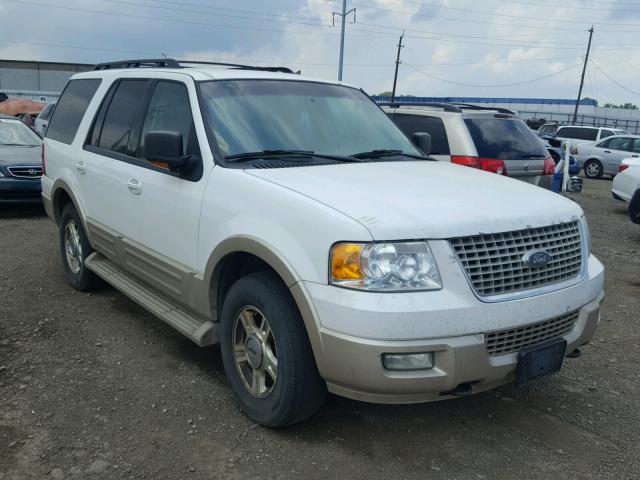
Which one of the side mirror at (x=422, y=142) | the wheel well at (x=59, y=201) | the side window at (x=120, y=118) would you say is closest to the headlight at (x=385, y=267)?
the side mirror at (x=422, y=142)

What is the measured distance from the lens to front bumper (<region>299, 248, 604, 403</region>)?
2.69 m

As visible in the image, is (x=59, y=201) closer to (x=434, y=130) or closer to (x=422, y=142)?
(x=422, y=142)

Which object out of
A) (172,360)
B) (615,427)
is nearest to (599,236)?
(615,427)

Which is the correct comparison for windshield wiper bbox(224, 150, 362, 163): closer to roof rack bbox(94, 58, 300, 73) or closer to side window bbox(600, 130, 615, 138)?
roof rack bbox(94, 58, 300, 73)

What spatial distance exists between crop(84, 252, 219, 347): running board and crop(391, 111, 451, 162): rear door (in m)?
4.01

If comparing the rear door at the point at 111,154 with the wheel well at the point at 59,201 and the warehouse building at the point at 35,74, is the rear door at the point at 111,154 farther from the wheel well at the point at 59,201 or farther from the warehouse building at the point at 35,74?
the warehouse building at the point at 35,74

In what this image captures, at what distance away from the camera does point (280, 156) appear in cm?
368

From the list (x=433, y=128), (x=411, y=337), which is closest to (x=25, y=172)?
(x=433, y=128)

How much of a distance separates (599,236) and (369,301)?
8.24m

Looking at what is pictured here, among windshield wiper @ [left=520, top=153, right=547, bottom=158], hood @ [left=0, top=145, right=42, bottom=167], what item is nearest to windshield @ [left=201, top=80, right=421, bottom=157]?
windshield wiper @ [left=520, top=153, right=547, bottom=158]

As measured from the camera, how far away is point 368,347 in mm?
2695

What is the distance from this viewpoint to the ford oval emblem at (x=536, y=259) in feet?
9.80

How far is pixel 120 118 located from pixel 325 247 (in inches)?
107

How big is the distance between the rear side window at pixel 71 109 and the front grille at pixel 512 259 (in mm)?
3891
